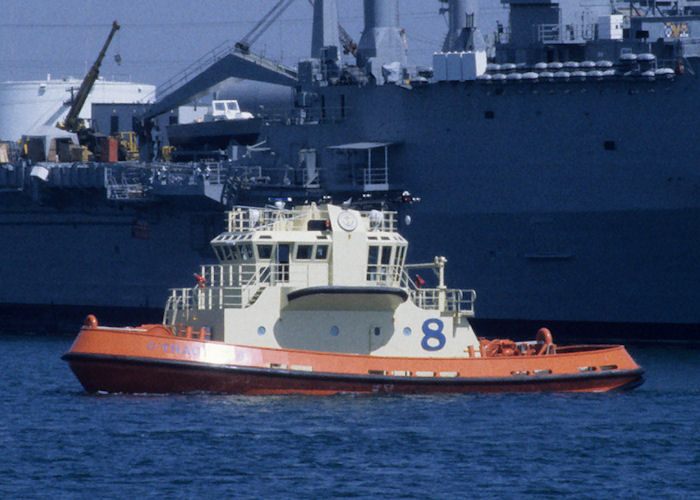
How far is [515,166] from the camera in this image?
50.7 m

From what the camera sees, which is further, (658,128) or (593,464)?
(658,128)

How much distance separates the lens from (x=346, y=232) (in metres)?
Result: 36.0

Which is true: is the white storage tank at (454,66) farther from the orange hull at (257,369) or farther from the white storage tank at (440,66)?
the orange hull at (257,369)

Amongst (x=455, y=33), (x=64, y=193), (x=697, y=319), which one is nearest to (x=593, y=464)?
(x=697, y=319)

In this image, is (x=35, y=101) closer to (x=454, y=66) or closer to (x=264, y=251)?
(x=454, y=66)

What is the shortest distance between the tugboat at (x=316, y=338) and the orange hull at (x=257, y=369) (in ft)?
0.07

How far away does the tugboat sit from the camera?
34.1 meters

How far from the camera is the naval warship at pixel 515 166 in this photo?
48594mm

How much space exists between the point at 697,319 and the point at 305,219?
685 inches

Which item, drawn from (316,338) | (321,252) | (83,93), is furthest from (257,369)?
(83,93)

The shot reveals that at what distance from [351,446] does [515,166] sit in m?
22.4

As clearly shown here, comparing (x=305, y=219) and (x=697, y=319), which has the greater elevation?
(x=305, y=219)

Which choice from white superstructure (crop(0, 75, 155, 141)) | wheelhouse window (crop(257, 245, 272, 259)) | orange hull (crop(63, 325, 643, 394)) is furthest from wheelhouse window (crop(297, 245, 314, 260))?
white superstructure (crop(0, 75, 155, 141))

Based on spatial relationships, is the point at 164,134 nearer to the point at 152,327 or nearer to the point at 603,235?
the point at 603,235
